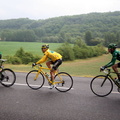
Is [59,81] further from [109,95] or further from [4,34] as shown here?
[4,34]

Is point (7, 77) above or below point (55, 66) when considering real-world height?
below

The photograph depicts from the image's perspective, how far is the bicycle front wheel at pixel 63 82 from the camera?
557cm

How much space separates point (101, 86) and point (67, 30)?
112569mm

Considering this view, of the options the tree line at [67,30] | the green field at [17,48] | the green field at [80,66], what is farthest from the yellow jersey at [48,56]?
the tree line at [67,30]

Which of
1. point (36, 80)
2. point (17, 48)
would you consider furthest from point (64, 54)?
point (36, 80)

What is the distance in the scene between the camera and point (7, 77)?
20.1 feet

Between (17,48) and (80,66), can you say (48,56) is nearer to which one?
(80,66)

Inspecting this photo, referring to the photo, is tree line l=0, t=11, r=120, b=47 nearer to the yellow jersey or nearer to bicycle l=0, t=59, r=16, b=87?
the yellow jersey

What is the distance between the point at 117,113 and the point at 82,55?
48922mm

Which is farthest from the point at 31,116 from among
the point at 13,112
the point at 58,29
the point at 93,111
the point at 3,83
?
the point at 58,29

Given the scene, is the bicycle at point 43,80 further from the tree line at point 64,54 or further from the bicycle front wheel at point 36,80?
the tree line at point 64,54

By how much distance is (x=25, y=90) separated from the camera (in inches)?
222

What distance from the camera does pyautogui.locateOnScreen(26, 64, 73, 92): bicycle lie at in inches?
220

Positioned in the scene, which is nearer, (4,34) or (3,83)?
(3,83)
